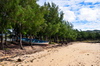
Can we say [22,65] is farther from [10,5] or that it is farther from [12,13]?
[10,5]

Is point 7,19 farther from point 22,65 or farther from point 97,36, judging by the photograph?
point 97,36

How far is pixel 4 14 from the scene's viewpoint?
44.2ft

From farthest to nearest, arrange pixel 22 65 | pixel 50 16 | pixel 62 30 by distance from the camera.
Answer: pixel 62 30 < pixel 50 16 < pixel 22 65

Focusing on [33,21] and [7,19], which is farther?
[33,21]

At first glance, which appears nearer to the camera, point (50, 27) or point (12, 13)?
point (12, 13)

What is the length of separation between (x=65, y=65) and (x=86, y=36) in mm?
106520

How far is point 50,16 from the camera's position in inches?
1666

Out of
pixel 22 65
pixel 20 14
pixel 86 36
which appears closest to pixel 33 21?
pixel 20 14

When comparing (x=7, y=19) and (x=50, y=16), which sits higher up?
(x=50, y=16)

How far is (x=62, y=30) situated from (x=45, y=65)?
143ft

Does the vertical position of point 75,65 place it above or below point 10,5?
below

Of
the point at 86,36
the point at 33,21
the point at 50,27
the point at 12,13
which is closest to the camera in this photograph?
the point at 12,13

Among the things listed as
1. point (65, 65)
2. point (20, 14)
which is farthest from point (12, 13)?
point (65, 65)

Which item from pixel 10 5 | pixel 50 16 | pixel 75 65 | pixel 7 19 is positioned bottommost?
pixel 75 65
